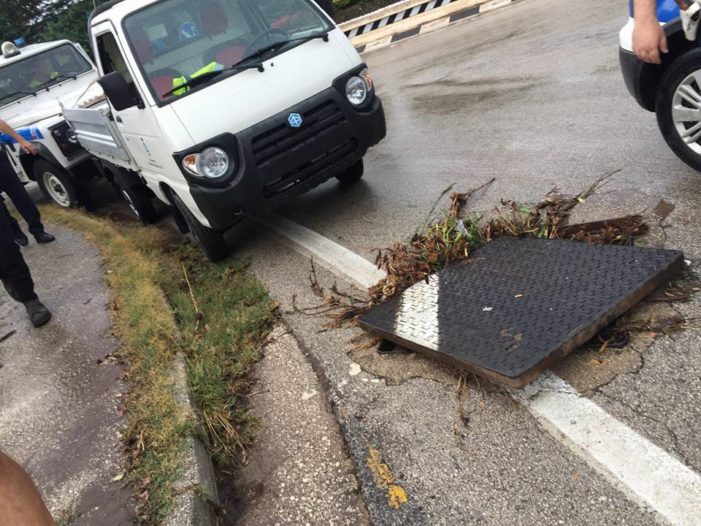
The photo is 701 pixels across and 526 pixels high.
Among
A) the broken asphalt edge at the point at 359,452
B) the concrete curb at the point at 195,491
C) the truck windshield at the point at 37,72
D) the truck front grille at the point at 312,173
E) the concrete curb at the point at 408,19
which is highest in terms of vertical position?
the truck windshield at the point at 37,72

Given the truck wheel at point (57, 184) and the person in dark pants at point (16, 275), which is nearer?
the person in dark pants at point (16, 275)

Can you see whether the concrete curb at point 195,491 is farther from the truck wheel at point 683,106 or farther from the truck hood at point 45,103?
the truck hood at point 45,103

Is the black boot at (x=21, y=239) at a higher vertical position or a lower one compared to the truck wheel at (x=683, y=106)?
lower

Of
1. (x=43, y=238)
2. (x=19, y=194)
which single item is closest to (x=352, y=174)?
(x=19, y=194)

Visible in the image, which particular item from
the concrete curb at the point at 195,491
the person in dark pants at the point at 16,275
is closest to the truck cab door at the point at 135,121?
the person in dark pants at the point at 16,275

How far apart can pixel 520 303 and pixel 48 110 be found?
7.73m

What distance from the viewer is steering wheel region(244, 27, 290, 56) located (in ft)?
16.6

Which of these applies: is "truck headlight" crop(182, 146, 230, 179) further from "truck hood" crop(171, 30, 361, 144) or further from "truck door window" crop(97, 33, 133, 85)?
"truck door window" crop(97, 33, 133, 85)

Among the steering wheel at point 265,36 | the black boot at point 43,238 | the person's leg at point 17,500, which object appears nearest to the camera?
the person's leg at point 17,500

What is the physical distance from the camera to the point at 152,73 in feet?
16.1

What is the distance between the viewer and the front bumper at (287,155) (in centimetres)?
466

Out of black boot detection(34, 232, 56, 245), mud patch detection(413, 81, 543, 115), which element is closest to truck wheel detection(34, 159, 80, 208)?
black boot detection(34, 232, 56, 245)

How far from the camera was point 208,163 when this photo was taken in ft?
15.2

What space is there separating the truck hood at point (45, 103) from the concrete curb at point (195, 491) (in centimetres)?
692
